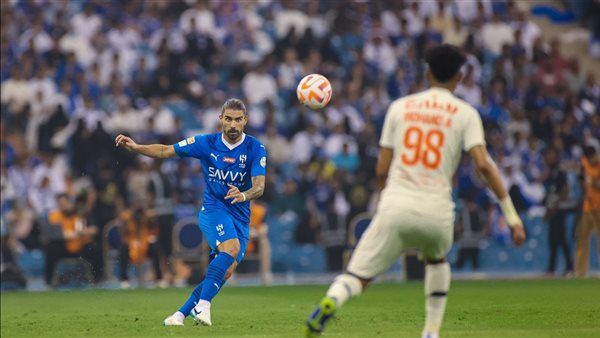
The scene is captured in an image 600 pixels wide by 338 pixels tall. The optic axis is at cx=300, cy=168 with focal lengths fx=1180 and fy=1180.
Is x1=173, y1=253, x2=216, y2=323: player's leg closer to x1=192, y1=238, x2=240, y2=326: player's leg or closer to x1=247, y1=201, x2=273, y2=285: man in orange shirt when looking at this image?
x1=192, y1=238, x2=240, y2=326: player's leg

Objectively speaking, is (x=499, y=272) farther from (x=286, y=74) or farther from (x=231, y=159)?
(x=231, y=159)

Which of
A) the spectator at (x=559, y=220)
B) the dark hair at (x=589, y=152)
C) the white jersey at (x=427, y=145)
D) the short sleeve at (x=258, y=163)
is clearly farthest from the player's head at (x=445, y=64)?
the spectator at (x=559, y=220)

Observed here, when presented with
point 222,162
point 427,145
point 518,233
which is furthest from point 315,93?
point 518,233

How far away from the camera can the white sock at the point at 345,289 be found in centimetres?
870

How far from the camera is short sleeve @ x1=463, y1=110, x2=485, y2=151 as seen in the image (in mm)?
8672

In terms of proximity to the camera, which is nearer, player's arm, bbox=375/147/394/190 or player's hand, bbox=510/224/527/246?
player's hand, bbox=510/224/527/246

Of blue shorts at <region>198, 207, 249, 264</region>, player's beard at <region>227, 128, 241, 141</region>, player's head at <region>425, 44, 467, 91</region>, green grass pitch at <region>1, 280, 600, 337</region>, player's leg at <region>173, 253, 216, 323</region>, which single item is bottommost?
green grass pitch at <region>1, 280, 600, 337</region>

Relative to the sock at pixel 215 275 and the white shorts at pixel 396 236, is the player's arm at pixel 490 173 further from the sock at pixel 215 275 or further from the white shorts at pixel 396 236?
the sock at pixel 215 275

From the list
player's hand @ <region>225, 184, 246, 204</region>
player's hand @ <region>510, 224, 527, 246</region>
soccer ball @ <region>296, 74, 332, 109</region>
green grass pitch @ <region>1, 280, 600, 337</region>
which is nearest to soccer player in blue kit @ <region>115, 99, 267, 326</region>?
player's hand @ <region>225, 184, 246, 204</region>

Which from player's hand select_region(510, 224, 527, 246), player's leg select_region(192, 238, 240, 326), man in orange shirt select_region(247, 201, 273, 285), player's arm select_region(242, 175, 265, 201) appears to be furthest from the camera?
man in orange shirt select_region(247, 201, 273, 285)

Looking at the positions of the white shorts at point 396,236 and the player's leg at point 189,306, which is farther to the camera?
the player's leg at point 189,306

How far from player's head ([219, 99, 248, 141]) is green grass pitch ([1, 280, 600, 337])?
6.93ft

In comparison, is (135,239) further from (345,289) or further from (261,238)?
(345,289)

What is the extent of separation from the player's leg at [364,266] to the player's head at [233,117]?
4.12 meters
